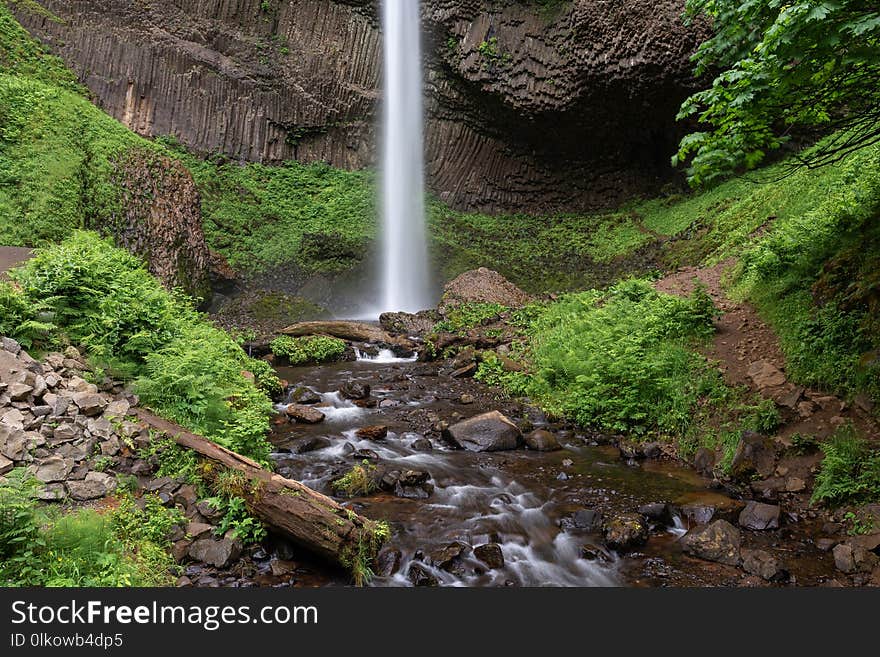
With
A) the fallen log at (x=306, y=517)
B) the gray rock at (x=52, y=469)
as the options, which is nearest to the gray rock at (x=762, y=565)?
the fallen log at (x=306, y=517)

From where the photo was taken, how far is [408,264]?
22953mm

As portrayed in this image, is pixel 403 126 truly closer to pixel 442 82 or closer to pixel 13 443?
pixel 442 82

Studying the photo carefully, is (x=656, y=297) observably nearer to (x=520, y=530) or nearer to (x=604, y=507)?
(x=604, y=507)

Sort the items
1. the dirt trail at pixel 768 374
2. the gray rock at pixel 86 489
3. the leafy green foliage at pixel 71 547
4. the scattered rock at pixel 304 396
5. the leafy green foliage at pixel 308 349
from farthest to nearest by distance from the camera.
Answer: the leafy green foliage at pixel 308 349 → the scattered rock at pixel 304 396 → the dirt trail at pixel 768 374 → the gray rock at pixel 86 489 → the leafy green foliage at pixel 71 547

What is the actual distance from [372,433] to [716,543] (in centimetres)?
469

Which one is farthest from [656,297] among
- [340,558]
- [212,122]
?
[212,122]

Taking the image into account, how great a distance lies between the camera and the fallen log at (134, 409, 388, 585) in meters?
4.59

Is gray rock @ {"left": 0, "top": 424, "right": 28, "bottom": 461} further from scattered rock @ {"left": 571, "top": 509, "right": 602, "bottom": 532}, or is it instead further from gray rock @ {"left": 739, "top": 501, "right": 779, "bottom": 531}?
gray rock @ {"left": 739, "top": 501, "right": 779, "bottom": 531}

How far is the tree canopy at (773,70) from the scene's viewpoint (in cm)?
442

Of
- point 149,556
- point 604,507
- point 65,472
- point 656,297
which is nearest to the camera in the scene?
point 149,556

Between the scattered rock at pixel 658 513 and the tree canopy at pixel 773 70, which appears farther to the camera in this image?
the scattered rock at pixel 658 513

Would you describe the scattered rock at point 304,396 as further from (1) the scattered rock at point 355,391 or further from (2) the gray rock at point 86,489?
(2) the gray rock at point 86,489

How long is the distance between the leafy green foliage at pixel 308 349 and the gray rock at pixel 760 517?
9585 mm

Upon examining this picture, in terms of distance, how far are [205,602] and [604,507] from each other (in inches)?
171
